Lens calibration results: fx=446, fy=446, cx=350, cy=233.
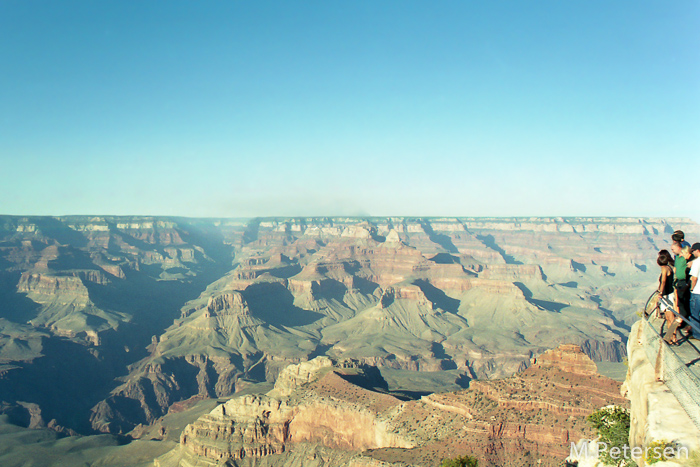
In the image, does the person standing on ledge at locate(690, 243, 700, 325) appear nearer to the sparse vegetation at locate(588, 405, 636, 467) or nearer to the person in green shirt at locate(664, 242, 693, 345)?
the person in green shirt at locate(664, 242, 693, 345)

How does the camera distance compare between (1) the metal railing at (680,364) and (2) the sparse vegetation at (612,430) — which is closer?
(1) the metal railing at (680,364)

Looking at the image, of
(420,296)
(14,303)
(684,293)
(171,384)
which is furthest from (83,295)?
A: (684,293)

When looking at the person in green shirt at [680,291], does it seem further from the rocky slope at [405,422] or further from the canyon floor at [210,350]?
the canyon floor at [210,350]

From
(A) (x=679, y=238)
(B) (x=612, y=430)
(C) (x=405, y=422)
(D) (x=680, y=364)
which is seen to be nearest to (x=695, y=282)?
(A) (x=679, y=238)

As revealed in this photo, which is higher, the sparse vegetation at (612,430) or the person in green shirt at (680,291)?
the person in green shirt at (680,291)

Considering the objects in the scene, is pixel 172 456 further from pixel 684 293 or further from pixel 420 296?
pixel 420 296

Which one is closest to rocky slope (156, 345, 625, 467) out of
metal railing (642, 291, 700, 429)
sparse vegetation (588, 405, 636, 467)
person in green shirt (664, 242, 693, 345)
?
sparse vegetation (588, 405, 636, 467)

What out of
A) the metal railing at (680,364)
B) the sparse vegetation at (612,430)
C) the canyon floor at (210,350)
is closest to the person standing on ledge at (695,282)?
the metal railing at (680,364)
